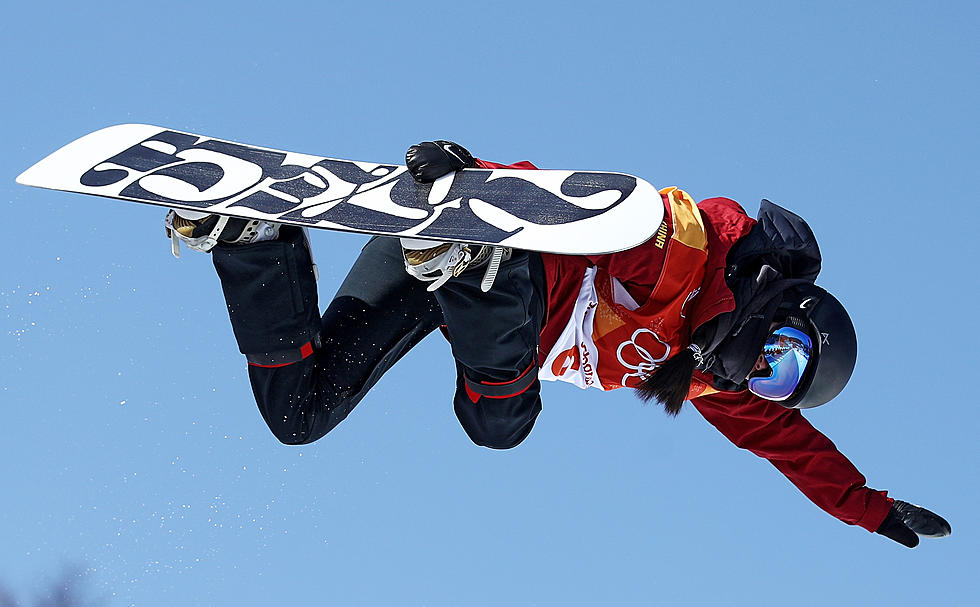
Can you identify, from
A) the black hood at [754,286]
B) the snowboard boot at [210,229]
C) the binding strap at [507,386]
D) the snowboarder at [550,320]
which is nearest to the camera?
the snowboard boot at [210,229]

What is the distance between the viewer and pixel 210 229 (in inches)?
116

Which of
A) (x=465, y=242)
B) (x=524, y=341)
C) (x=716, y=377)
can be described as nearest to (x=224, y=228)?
(x=465, y=242)

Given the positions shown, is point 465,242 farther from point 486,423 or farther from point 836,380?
point 836,380

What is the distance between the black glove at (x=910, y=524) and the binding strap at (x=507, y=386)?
1.73m

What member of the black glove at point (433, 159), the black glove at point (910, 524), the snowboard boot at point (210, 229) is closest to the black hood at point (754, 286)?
the black glove at point (433, 159)

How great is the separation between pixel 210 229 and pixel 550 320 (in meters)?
1.13

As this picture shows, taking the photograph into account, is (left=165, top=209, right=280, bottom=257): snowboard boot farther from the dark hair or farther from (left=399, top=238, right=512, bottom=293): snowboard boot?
the dark hair

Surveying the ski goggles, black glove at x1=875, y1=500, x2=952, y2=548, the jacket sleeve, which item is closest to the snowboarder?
the ski goggles

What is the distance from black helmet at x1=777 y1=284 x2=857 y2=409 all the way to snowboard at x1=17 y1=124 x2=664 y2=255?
804 millimetres

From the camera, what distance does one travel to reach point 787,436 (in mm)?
3936

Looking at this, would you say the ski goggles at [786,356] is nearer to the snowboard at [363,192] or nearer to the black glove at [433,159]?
the snowboard at [363,192]

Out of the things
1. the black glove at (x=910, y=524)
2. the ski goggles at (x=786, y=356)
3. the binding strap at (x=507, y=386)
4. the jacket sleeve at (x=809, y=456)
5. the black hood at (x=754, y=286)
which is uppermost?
the black hood at (x=754, y=286)

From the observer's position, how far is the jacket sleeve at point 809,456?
12.9 feet

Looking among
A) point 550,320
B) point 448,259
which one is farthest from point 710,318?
point 448,259
